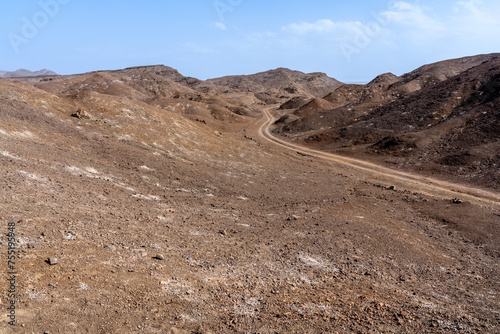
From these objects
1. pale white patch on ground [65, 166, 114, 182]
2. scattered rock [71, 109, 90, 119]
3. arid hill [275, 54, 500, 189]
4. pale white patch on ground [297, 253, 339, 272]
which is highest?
arid hill [275, 54, 500, 189]

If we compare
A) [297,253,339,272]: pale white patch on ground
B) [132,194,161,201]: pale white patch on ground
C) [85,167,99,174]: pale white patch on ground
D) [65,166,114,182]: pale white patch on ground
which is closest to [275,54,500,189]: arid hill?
[297,253,339,272]: pale white patch on ground

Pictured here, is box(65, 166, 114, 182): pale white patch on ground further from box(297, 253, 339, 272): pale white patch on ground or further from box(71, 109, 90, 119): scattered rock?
box(71, 109, 90, 119): scattered rock

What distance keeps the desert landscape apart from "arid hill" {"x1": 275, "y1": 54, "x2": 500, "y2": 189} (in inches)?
21.6

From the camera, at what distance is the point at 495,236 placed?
1631cm

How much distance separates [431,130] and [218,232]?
3993 cm

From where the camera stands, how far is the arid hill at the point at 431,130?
33.6m

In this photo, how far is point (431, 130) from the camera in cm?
4275

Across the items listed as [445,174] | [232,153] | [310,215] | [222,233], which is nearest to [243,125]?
[232,153]

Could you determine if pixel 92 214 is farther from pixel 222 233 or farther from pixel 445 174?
pixel 445 174

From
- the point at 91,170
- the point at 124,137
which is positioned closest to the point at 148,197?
the point at 91,170

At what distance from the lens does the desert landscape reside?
24.2 feet

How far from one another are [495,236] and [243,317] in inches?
611

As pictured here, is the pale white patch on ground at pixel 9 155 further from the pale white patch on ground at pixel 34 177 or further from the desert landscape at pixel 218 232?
the pale white patch on ground at pixel 34 177

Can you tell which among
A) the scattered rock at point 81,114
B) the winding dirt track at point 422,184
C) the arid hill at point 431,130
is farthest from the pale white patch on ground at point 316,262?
the arid hill at point 431,130
